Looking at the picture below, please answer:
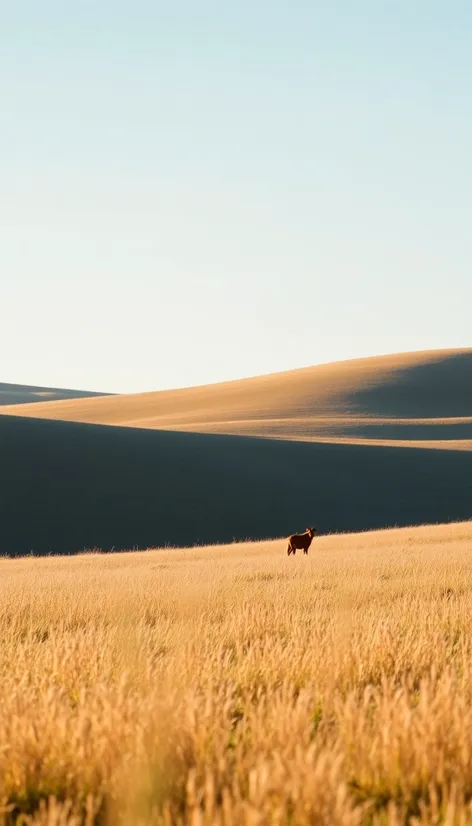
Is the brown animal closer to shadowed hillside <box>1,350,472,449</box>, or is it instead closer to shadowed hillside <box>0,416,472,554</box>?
shadowed hillside <box>0,416,472,554</box>

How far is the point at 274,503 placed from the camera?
49.9 meters

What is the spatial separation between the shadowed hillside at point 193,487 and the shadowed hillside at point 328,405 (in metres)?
16.8

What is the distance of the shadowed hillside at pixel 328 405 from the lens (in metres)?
85.2

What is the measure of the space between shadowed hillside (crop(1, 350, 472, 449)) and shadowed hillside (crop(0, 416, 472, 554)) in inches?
663

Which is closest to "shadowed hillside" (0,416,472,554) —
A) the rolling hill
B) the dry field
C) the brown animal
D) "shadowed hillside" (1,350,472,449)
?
the rolling hill

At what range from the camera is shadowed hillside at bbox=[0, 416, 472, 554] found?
143ft

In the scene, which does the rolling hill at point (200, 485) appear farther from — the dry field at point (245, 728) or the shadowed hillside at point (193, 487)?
the dry field at point (245, 728)

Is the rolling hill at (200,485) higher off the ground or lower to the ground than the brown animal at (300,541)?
lower

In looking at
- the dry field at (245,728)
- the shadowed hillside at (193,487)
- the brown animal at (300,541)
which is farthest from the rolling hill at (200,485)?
the dry field at (245,728)

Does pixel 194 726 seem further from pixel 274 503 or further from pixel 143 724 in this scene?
pixel 274 503

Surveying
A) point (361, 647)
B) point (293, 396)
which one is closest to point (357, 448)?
point (293, 396)

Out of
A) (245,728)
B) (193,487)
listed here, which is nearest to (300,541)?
(245,728)

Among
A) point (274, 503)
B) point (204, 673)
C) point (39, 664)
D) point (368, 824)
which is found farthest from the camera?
point (274, 503)

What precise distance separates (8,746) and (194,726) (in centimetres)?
69
